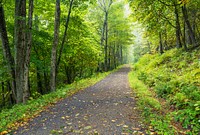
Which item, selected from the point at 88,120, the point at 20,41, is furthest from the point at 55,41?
the point at 88,120

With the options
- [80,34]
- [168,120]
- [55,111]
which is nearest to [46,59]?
[80,34]

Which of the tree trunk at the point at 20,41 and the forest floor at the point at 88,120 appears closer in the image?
the forest floor at the point at 88,120

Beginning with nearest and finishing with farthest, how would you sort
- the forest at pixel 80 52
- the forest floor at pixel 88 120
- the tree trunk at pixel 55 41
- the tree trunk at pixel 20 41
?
1. the forest floor at pixel 88 120
2. the forest at pixel 80 52
3. the tree trunk at pixel 20 41
4. the tree trunk at pixel 55 41

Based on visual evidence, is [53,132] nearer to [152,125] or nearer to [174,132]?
[152,125]

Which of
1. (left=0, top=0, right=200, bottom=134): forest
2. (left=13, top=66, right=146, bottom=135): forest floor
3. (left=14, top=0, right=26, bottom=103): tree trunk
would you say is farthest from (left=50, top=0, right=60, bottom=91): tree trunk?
(left=13, top=66, right=146, bottom=135): forest floor

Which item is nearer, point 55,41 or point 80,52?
point 55,41

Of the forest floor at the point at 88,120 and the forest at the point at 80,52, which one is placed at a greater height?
the forest at the point at 80,52

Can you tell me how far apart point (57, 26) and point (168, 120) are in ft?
25.7

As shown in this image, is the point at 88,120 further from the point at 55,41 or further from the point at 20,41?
the point at 55,41

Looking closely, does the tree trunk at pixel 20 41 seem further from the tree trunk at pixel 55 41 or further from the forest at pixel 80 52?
the tree trunk at pixel 55 41

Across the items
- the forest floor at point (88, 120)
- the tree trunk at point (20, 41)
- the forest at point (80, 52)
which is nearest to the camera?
the forest floor at point (88, 120)

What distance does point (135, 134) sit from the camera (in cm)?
458

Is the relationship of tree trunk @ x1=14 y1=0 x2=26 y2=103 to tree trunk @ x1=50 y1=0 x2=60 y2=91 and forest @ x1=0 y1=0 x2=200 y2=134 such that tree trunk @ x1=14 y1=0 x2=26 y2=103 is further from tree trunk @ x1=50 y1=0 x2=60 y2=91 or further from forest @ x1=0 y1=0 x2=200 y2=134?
tree trunk @ x1=50 y1=0 x2=60 y2=91


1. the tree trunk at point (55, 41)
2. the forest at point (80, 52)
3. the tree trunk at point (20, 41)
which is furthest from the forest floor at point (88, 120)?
the tree trunk at point (55, 41)
